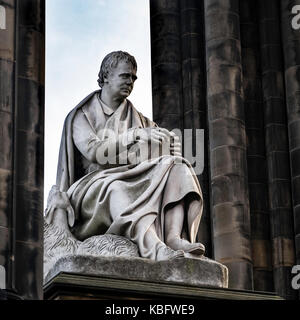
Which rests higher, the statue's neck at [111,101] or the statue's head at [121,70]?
the statue's head at [121,70]

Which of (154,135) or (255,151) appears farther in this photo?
(255,151)

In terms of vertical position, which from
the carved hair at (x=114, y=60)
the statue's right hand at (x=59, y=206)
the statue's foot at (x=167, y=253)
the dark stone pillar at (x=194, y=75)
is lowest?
the statue's foot at (x=167, y=253)

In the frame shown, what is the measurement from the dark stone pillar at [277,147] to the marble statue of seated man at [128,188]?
145 inches

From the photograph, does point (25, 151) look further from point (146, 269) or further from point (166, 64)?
point (166, 64)

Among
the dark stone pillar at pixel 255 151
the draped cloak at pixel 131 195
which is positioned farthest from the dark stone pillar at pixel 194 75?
the draped cloak at pixel 131 195

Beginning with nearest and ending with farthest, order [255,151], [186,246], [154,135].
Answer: [186,246] → [154,135] → [255,151]

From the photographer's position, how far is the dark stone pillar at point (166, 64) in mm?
19688

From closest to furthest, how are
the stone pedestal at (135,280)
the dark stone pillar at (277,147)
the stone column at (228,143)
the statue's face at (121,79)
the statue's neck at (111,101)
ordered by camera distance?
the stone pedestal at (135,280), the statue's face at (121,79), the statue's neck at (111,101), the stone column at (228,143), the dark stone pillar at (277,147)

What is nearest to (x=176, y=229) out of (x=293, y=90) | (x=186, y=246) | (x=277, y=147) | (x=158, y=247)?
(x=186, y=246)

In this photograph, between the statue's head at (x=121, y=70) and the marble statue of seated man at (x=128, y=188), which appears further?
the statue's head at (x=121, y=70)

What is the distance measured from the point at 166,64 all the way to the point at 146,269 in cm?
640

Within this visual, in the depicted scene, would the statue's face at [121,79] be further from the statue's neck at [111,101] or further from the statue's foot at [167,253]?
the statue's foot at [167,253]

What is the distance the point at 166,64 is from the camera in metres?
20.0
